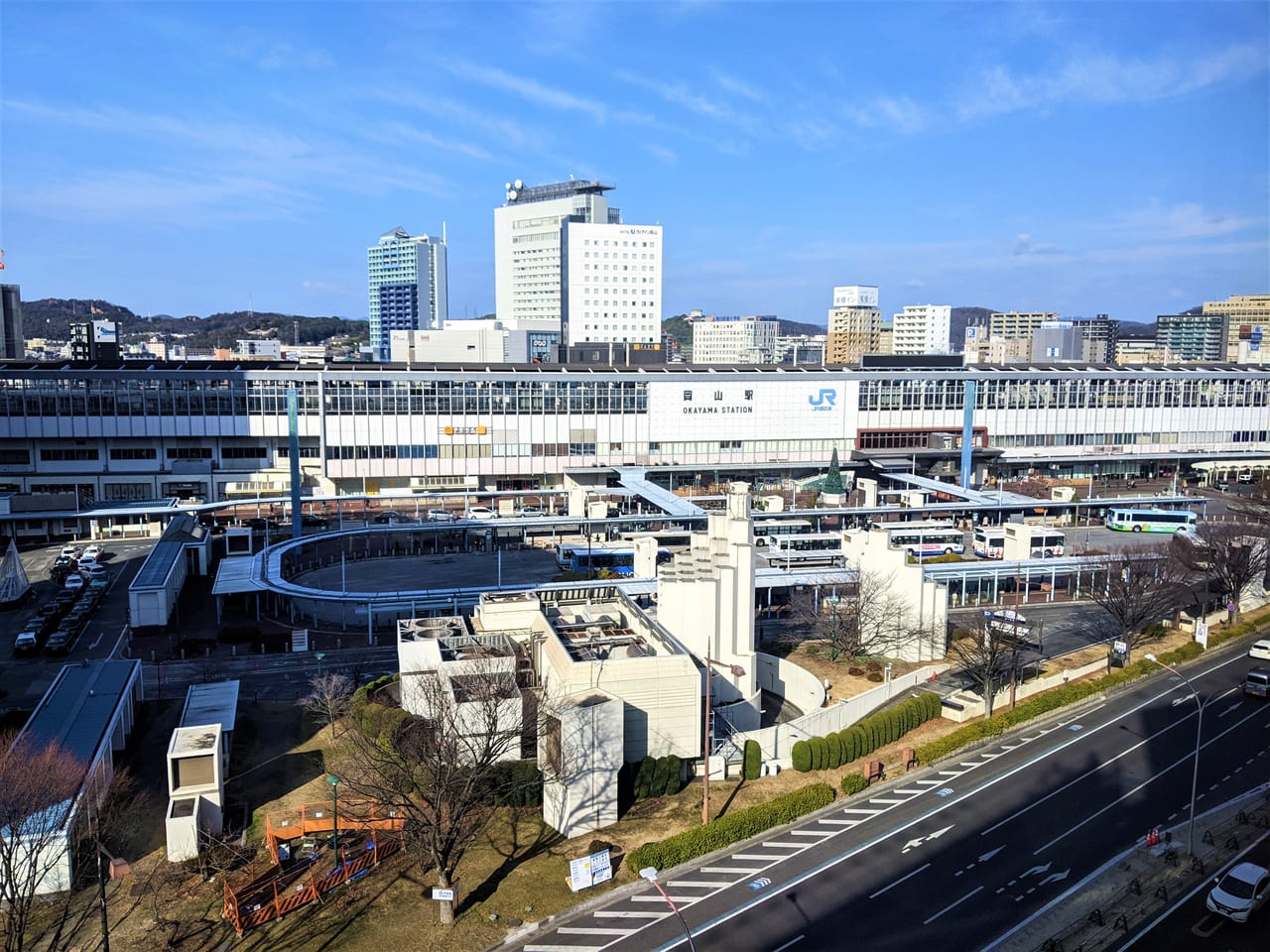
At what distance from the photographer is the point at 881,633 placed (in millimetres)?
45125

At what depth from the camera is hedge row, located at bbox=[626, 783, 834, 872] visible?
27797mm

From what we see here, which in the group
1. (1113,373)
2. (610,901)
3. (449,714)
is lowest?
(610,901)

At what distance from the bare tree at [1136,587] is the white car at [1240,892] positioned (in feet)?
67.9

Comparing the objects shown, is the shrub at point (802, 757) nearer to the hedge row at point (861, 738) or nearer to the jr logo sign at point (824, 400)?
the hedge row at point (861, 738)

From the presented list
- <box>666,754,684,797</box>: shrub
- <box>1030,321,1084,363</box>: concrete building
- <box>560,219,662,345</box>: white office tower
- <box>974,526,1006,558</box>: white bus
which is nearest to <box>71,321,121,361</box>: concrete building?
<box>666,754,684,797</box>: shrub

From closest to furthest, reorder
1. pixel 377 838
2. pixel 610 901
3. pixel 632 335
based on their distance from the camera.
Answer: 1. pixel 610 901
2. pixel 377 838
3. pixel 632 335

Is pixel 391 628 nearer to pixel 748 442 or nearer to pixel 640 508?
pixel 640 508

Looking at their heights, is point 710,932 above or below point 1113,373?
below

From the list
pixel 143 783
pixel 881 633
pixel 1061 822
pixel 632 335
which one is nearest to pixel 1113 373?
pixel 881 633

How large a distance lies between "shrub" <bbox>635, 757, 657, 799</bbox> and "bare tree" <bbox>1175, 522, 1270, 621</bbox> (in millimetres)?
36156

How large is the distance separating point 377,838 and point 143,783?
957 centimetres

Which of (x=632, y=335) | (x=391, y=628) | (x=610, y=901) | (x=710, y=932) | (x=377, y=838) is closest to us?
(x=710, y=932)

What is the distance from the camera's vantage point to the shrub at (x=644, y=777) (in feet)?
103

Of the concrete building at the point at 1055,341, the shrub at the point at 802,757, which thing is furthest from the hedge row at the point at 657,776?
the concrete building at the point at 1055,341
